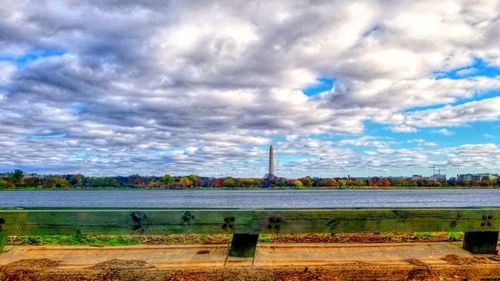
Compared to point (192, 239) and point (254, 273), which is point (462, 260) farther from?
point (192, 239)

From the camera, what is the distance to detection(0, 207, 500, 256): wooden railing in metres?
6.95

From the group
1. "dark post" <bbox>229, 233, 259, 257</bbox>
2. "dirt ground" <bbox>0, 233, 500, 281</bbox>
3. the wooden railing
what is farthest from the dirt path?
the wooden railing

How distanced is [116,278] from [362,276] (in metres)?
3.25

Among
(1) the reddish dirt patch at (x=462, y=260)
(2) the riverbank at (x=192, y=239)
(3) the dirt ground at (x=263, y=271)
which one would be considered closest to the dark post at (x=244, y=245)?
(3) the dirt ground at (x=263, y=271)

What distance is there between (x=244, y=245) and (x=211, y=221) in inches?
26.2

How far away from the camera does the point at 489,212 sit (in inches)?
296

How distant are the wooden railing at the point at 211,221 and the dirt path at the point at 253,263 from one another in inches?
16.9

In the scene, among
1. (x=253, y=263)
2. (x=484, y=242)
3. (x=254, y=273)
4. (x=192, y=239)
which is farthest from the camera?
(x=192, y=239)

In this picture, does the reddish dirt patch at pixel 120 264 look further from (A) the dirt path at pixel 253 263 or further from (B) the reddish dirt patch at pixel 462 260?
(B) the reddish dirt patch at pixel 462 260

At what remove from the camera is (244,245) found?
7238 mm

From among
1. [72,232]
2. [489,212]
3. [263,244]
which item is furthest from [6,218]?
[489,212]

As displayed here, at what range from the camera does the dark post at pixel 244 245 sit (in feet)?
23.7

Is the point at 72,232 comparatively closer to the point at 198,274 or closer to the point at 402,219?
the point at 198,274

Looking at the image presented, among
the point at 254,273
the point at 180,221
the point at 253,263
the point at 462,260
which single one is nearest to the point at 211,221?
the point at 180,221
